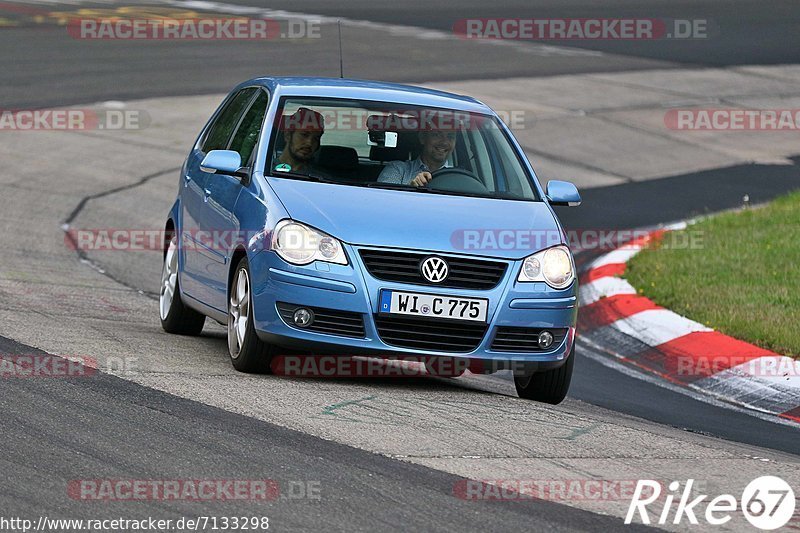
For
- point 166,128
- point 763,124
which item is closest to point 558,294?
point 166,128

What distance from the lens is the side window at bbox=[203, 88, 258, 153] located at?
9719mm

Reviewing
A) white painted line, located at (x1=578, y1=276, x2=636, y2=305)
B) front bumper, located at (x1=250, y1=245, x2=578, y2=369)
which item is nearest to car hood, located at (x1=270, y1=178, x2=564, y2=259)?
front bumper, located at (x1=250, y1=245, x2=578, y2=369)

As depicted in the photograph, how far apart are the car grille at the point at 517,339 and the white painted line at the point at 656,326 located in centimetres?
283

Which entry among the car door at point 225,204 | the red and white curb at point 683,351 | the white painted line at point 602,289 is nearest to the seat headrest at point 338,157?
the car door at point 225,204

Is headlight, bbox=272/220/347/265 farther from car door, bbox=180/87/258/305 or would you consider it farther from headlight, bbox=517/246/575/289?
car door, bbox=180/87/258/305

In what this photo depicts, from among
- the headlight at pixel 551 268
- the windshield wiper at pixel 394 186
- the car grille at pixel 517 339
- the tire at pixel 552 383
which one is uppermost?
the windshield wiper at pixel 394 186

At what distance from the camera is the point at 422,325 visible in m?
7.95

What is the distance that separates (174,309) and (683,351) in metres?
3.41

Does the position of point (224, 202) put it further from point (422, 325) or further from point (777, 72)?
point (777, 72)

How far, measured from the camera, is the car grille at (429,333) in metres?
7.91

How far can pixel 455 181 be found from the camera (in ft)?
29.3
